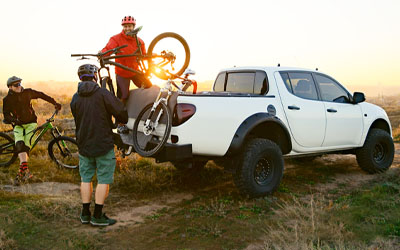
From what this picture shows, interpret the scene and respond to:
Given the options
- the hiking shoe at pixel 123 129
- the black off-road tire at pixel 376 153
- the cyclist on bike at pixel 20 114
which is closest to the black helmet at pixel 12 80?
the cyclist on bike at pixel 20 114

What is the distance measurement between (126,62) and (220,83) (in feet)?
5.76

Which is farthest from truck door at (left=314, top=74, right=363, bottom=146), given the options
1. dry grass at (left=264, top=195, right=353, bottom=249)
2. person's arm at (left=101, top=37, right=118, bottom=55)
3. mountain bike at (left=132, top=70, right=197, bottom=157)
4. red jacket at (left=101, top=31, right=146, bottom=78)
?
person's arm at (left=101, top=37, right=118, bottom=55)

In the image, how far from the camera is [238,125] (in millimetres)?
5172

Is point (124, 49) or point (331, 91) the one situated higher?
point (124, 49)

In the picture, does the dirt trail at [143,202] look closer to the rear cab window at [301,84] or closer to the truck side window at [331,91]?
the truck side window at [331,91]

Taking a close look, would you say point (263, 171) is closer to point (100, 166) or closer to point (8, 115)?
point (100, 166)

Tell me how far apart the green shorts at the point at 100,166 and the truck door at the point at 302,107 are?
2.75 metres

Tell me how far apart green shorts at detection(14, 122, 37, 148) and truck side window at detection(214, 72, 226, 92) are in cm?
349

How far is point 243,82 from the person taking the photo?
6.39 metres

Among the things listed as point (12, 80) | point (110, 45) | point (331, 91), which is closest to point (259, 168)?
point (331, 91)

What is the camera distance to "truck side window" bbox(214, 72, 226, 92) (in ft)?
22.6

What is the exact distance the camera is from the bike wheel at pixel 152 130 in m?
4.82

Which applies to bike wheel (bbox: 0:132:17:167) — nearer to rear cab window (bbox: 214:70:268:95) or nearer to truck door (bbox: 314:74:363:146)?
rear cab window (bbox: 214:70:268:95)

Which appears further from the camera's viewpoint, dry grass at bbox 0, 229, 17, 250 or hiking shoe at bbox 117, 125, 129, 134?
hiking shoe at bbox 117, 125, 129, 134
